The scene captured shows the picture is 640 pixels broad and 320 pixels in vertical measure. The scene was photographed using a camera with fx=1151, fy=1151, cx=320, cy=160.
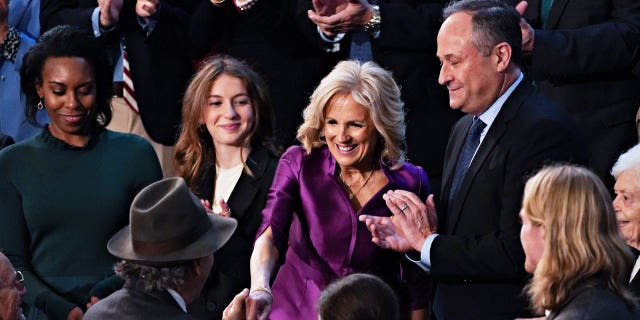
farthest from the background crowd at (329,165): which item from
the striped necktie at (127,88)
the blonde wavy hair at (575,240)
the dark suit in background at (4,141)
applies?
the dark suit in background at (4,141)

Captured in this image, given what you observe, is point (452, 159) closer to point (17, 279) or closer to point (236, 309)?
point (236, 309)

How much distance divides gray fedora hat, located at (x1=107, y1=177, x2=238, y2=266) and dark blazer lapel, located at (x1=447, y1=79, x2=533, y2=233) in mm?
1027

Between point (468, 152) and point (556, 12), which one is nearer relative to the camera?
point (468, 152)

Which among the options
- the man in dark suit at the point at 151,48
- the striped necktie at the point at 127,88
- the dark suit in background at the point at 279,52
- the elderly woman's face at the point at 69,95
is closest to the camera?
the elderly woman's face at the point at 69,95

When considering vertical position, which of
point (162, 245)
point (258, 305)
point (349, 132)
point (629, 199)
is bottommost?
point (258, 305)

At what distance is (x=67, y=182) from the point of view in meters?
5.22

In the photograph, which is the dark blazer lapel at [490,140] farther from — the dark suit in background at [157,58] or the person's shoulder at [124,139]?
the dark suit in background at [157,58]

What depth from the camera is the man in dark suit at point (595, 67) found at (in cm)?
552

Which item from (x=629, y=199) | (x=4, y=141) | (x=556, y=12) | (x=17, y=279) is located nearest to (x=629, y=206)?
(x=629, y=199)

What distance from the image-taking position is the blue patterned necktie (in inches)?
191

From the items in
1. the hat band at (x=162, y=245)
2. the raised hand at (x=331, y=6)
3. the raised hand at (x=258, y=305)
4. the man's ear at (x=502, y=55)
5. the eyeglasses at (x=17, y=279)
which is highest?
the raised hand at (x=331, y=6)

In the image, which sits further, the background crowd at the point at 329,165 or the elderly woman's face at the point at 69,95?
the elderly woman's face at the point at 69,95

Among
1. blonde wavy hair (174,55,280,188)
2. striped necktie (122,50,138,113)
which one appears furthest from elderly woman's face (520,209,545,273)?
striped necktie (122,50,138,113)

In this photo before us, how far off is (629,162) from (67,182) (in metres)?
2.54
